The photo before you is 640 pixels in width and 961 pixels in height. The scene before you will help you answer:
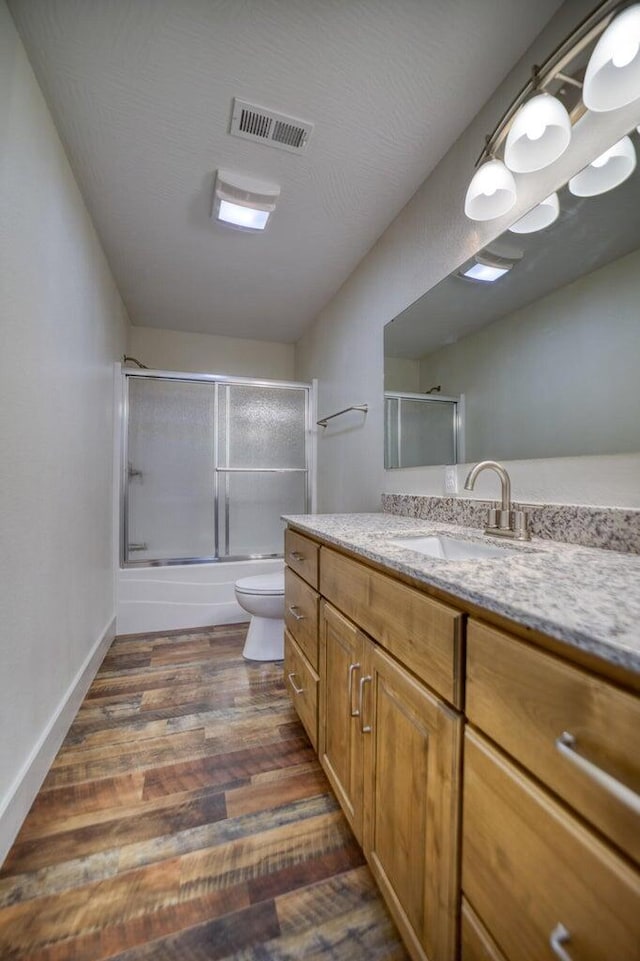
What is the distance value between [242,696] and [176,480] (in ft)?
5.78

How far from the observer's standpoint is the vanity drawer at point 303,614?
4.02 feet

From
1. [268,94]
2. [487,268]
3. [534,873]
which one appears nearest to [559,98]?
[487,268]

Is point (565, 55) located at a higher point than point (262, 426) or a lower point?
higher

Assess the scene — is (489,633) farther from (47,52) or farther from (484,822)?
(47,52)

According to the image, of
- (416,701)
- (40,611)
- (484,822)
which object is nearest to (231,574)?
(40,611)

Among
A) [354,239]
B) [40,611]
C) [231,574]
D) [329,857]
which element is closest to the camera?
[329,857]

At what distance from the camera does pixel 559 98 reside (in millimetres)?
980

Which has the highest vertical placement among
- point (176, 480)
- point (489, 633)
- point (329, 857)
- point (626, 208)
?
point (626, 208)

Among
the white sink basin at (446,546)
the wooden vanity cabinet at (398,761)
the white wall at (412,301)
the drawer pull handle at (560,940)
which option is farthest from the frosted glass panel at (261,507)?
the drawer pull handle at (560,940)

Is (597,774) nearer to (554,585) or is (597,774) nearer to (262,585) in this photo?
(554,585)

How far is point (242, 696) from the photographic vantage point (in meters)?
1.69

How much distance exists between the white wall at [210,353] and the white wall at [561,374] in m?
2.35

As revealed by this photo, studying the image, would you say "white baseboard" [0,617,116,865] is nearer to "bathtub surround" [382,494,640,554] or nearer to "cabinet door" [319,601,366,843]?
"cabinet door" [319,601,366,843]

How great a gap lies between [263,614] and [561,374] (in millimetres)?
1691
